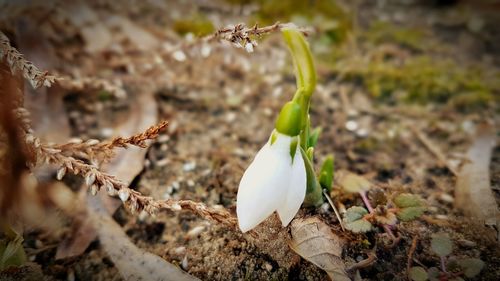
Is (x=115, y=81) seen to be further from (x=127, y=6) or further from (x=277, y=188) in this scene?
(x=277, y=188)

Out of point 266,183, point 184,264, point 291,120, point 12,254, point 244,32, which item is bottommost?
point 184,264

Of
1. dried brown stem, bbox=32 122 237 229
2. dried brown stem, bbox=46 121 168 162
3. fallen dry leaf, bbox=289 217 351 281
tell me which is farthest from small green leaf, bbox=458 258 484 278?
dried brown stem, bbox=46 121 168 162

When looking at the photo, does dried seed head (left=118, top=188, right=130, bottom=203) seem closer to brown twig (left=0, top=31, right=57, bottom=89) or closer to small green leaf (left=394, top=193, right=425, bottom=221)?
brown twig (left=0, top=31, right=57, bottom=89)

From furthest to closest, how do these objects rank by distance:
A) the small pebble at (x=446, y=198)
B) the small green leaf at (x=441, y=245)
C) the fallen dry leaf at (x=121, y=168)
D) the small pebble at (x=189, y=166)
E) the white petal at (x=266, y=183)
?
the small pebble at (x=189, y=166)
the small pebble at (x=446, y=198)
the fallen dry leaf at (x=121, y=168)
the small green leaf at (x=441, y=245)
the white petal at (x=266, y=183)

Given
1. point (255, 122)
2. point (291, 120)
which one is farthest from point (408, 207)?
point (255, 122)

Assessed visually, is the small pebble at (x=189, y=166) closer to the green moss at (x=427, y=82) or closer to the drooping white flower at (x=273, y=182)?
the drooping white flower at (x=273, y=182)

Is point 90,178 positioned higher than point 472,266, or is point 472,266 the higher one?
point 90,178

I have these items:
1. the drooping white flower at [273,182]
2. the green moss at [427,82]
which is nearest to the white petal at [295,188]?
the drooping white flower at [273,182]

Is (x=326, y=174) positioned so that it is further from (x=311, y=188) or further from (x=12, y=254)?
(x=12, y=254)
